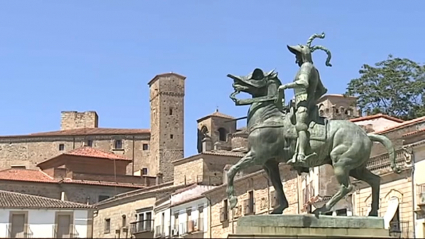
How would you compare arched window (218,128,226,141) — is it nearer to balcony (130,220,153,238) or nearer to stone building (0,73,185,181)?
stone building (0,73,185,181)

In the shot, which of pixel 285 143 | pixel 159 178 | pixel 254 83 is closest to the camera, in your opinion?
pixel 285 143

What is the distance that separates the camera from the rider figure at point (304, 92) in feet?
42.8

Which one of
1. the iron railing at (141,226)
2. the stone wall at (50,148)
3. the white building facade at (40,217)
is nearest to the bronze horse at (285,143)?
the white building facade at (40,217)

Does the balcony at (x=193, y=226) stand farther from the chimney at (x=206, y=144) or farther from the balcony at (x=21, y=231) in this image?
the chimney at (x=206, y=144)

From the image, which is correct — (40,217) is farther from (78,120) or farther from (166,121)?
(78,120)

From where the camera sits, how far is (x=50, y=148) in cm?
9400

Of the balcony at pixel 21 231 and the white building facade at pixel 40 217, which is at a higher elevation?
the white building facade at pixel 40 217

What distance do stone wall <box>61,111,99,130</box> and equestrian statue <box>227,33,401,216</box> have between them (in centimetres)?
9056

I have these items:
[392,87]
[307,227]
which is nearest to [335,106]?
[392,87]

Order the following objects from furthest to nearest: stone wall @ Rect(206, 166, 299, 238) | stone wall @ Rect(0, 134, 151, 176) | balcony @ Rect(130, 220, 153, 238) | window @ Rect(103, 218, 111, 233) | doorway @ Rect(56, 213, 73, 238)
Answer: stone wall @ Rect(0, 134, 151, 176), window @ Rect(103, 218, 111, 233), balcony @ Rect(130, 220, 153, 238), doorway @ Rect(56, 213, 73, 238), stone wall @ Rect(206, 166, 299, 238)

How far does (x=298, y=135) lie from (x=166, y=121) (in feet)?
271

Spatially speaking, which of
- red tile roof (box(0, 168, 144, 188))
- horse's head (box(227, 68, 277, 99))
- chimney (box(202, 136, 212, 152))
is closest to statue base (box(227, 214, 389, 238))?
horse's head (box(227, 68, 277, 99))

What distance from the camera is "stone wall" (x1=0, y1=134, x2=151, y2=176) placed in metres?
93.8

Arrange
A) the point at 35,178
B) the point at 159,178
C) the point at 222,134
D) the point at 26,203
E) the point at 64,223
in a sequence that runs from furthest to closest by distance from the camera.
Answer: the point at 222,134 < the point at 159,178 < the point at 35,178 < the point at 64,223 < the point at 26,203
